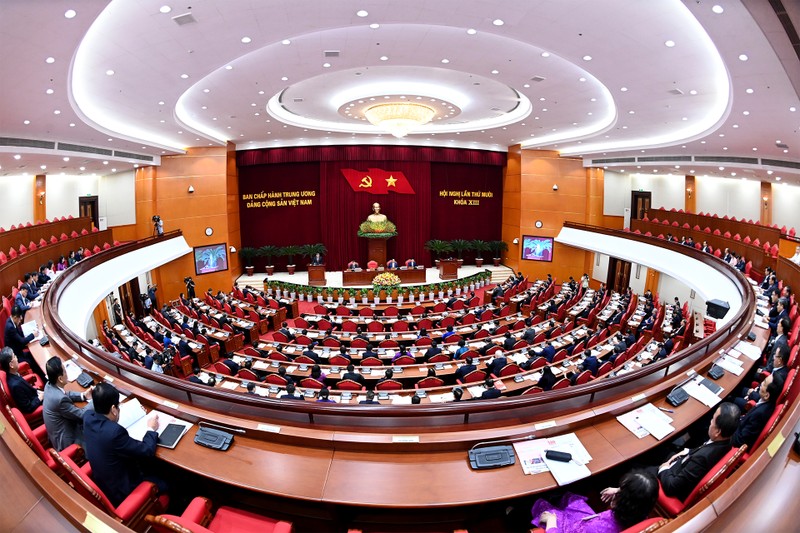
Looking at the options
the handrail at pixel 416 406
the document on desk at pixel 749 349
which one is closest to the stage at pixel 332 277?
the document on desk at pixel 749 349

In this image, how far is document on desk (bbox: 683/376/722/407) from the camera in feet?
13.3

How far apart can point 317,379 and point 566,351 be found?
5.19 meters

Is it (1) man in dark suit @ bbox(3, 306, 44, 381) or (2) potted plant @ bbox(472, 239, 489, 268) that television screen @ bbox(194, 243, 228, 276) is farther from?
(1) man in dark suit @ bbox(3, 306, 44, 381)

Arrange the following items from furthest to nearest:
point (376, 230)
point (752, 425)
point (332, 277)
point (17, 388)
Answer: point (376, 230) < point (332, 277) < point (17, 388) < point (752, 425)

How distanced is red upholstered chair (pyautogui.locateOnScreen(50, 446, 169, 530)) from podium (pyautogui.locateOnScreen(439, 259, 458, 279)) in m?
16.2

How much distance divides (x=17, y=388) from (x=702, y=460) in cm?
572

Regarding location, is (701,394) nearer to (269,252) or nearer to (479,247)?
(479,247)

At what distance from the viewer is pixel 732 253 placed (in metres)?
13.1

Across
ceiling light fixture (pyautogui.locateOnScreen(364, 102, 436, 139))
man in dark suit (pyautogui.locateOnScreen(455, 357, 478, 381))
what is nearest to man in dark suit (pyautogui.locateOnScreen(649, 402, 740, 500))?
man in dark suit (pyautogui.locateOnScreen(455, 357, 478, 381))

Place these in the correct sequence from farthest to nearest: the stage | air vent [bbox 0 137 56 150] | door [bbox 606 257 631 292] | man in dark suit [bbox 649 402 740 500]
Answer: door [bbox 606 257 631 292] → the stage → air vent [bbox 0 137 56 150] → man in dark suit [bbox 649 402 740 500]

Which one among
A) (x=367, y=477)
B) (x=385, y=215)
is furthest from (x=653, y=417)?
(x=385, y=215)

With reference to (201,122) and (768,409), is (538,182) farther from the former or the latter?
(768,409)

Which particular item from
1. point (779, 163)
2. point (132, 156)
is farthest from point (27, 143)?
point (779, 163)

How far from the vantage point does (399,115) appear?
13266 millimetres
